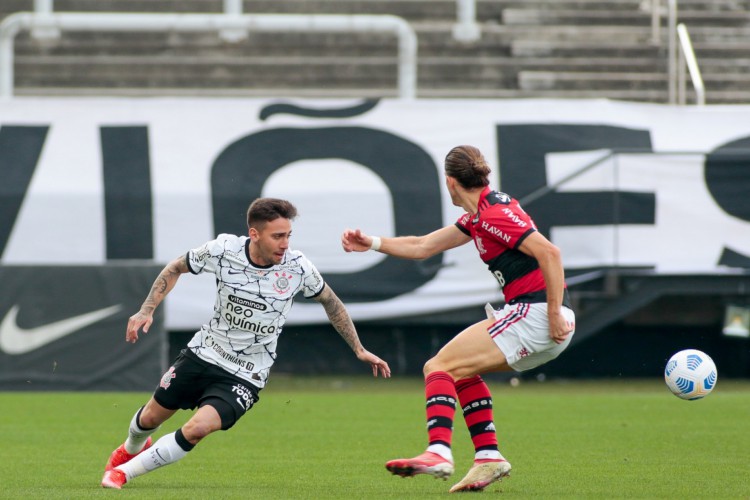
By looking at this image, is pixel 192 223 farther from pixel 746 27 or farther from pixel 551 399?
pixel 746 27

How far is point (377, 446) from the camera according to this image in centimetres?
994

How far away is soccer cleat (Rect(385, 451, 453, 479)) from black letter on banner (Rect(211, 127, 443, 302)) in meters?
9.53

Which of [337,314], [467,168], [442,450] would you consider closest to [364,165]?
[337,314]

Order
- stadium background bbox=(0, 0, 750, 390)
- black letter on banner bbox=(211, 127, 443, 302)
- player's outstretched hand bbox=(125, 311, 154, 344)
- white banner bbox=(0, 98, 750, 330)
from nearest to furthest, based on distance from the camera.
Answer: player's outstretched hand bbox=(125, 311, 154, 344)
white banner bbox=(0, 98, 750, 330)
black letter on banner bbox=(211, 127, 443, 302)
stadium background bbox=(0, 0, 750, 390)

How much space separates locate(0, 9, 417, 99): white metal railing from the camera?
18656 millimetres

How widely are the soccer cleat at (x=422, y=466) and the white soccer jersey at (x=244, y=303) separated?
4.55ft

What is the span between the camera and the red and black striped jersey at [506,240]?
7062 mm

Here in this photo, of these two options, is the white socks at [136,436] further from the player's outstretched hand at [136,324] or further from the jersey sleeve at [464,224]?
the jersey sleeve at [464,224]

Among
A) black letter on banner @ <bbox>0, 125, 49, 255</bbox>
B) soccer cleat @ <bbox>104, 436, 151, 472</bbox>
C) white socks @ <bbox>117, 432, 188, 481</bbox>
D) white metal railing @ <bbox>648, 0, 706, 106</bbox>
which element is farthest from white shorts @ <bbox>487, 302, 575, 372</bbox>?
white metal railing @ <bbox>648, 0, 706, 106</bbox>

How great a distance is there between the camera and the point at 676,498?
22.8ft

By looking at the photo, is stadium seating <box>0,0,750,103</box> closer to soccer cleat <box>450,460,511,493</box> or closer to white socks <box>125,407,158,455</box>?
white socks <box>125,407,158,455</box>

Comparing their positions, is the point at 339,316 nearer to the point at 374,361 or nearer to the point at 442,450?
the point at 374,361

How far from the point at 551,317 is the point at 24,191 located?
35.2 ft

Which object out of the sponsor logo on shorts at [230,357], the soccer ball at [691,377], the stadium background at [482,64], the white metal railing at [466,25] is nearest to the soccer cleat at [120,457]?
the sponsor logo on shorts at [230,357]
